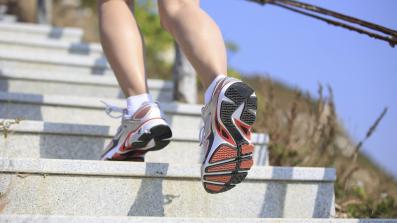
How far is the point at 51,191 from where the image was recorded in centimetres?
181

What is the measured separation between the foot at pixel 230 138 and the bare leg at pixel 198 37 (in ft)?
0.36

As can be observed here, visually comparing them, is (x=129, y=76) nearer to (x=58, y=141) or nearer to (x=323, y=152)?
(x=58, y=141)

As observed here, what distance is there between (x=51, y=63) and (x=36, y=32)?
3.39ft

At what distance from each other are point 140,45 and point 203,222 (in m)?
0.72

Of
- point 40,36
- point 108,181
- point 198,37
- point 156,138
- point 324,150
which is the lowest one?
point 40,36

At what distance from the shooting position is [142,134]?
6.29ft

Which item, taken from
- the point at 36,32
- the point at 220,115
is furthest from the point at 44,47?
the point at 220,115

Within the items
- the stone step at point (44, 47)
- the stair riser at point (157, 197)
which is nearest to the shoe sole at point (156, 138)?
the stair riser at point (157, 197)

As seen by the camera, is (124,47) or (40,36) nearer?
(124,47)

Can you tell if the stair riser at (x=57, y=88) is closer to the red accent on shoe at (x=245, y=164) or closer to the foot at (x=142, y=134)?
the foot at (x=142, y=134)

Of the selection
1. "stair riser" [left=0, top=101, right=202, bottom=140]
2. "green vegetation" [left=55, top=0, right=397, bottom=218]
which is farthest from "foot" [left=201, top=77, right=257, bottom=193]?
"green vegetation" [left=55, top=0, right=397, bottom=218]

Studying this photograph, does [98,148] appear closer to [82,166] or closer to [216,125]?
[82,166]

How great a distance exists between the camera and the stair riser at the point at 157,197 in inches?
70.4

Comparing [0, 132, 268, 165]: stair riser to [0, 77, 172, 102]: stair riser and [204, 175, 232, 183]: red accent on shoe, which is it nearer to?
[204, 175, 232, 183]: red accent on shoe
